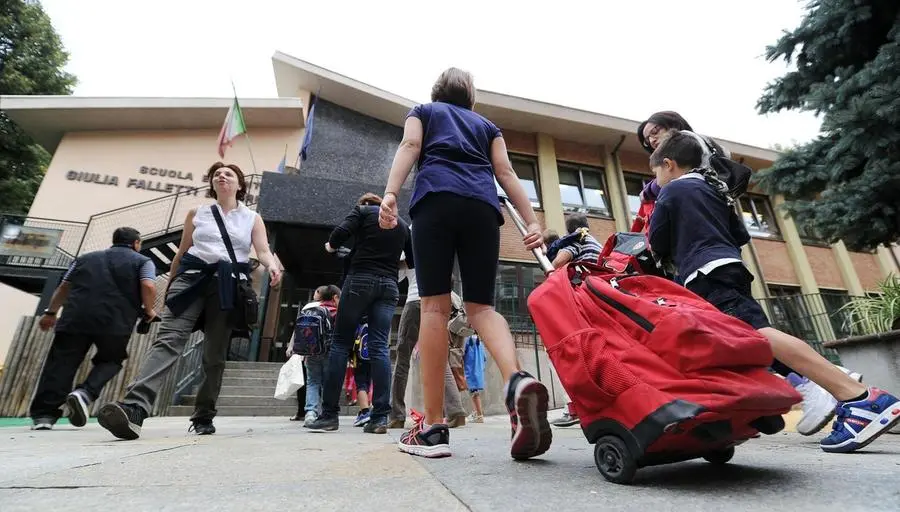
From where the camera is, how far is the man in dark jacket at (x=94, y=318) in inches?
151

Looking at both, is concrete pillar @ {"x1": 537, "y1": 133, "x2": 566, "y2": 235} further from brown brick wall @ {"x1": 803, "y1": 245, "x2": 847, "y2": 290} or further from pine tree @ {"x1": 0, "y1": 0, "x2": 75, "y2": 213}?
pine tree @ {"x1": 0, "y1": 0, "x2": 75, "y2": 213}

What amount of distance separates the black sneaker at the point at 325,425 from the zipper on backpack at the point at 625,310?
259 cm

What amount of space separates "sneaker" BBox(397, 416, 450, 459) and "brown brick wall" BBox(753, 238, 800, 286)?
15.4 m

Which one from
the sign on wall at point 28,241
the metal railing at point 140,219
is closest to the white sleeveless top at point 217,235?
the metal railing at point 140,219

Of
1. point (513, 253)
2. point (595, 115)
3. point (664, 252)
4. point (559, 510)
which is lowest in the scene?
point (559, 510)

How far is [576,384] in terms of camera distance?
1.45m

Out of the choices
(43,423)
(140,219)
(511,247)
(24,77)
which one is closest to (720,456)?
(43,423)

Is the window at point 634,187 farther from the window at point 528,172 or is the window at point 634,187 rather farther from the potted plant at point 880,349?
the potted plant at point 880,349

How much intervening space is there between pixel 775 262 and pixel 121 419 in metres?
16.9

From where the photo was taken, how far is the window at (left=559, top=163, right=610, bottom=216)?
540 inches

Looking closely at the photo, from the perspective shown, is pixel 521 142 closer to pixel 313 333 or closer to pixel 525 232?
pixel 313 333

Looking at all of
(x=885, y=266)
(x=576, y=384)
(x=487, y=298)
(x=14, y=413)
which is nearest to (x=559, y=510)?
(x=576, y=384)

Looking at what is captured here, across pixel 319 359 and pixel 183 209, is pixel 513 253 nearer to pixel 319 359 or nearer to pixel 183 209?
pixel 319 359

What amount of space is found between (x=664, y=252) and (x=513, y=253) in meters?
10.2
